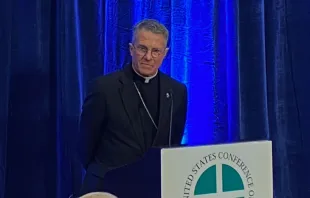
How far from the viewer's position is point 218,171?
4.15 feet

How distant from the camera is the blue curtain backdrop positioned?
7.34 ft

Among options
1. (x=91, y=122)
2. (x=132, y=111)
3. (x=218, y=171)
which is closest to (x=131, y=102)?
(x=132, y=111)

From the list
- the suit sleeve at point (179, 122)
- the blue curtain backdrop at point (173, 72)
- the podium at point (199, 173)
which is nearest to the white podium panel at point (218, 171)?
the podium at point (199, 173)

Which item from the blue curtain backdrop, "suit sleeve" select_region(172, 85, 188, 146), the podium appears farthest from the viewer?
the blue curtain backdrop

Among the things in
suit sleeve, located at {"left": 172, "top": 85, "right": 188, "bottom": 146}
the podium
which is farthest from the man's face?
the podium

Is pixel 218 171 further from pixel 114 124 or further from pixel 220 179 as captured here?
pixel 114 124

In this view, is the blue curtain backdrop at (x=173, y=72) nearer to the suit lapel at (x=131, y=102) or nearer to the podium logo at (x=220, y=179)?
the suit lapel at (x=131, y=102)

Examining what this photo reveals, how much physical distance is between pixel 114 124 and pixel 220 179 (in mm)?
619

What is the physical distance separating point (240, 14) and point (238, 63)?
24 cm

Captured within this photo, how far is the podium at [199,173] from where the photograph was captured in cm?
119

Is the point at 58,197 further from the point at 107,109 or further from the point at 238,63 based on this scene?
the point at 238,63

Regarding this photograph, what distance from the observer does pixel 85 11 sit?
2.34 metres

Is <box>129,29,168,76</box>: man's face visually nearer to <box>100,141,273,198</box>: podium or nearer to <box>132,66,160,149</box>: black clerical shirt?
<box>132,66,160,149</box>: black clerical shirt

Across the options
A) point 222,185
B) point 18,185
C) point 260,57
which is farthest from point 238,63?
point 222,185
